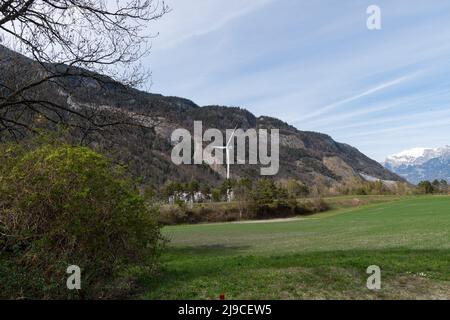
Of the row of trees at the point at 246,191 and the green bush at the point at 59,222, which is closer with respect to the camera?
the green bush at the point at 59,222

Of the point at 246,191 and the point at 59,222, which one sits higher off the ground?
the point at 246,191

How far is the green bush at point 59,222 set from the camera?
25.3 feet

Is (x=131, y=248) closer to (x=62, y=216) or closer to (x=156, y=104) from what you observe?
(x=62, y=216)

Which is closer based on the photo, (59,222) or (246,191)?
(59,222)

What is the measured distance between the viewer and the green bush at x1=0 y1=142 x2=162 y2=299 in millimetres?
7707

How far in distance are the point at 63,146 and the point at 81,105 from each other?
16.3 feet

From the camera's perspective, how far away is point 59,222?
809 centimetres

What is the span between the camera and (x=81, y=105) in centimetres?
1377

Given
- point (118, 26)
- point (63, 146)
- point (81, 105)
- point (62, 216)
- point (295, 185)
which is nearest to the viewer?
point (62, 216)

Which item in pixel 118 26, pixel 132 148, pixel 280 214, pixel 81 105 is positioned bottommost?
pixel 280 214

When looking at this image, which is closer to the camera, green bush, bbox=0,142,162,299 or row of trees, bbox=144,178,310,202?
green bush, bbox=0,142,162,299
